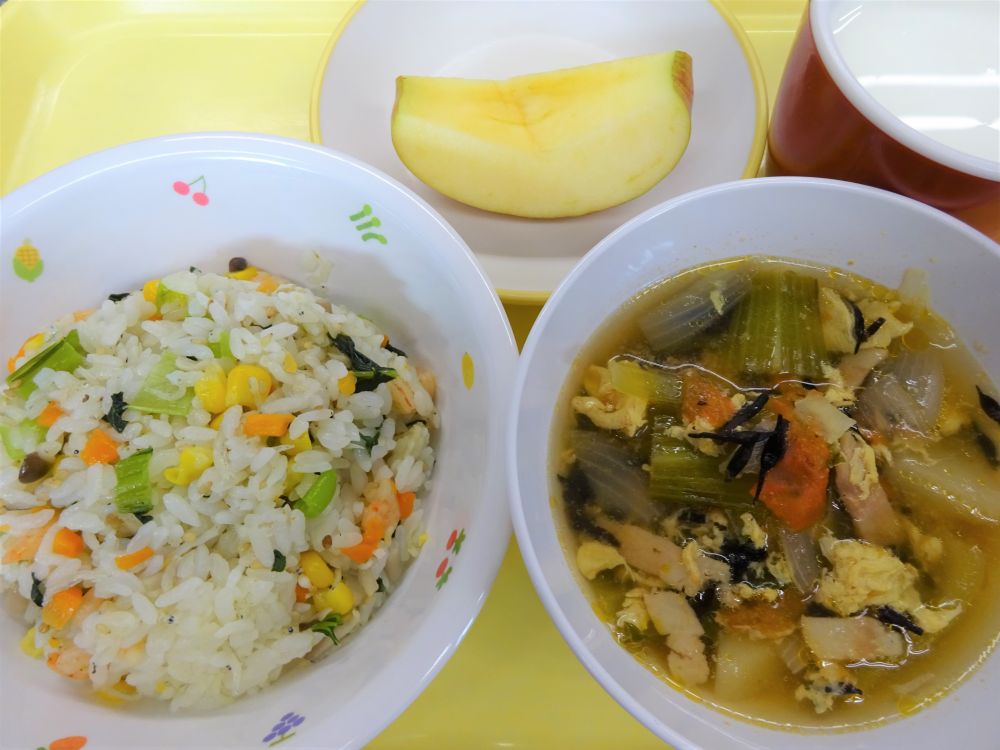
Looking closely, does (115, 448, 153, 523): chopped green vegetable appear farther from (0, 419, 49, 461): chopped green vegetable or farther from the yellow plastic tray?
the yellow plastic tray

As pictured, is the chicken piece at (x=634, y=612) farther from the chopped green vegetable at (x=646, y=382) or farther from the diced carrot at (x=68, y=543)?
the diced carrot at (x=68, y=543)

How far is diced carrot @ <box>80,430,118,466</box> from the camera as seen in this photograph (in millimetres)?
989

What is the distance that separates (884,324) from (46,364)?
1.35 m

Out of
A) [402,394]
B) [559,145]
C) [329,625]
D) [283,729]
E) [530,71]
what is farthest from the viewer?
[530,71]

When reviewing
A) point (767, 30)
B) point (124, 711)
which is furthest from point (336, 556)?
point (767, 30)

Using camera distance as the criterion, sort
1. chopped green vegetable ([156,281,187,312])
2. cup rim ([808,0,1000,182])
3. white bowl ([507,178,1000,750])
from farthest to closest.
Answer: chopped green vegetable ([156,281,187,312]) < cup rim ([808,0,1000,182]) < white bowl ([507,178,1000,750])

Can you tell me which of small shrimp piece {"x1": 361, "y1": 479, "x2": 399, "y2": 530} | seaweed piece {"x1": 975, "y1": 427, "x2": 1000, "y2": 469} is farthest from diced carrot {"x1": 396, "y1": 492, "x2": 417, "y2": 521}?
A: seaweed piece {"x1": 975, "y1": 427, "x2": 1000, "y2": 469}

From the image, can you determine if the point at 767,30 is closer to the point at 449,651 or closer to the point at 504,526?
the point at 504,526

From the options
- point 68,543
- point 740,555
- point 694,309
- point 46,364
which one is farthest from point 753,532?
point 46,364

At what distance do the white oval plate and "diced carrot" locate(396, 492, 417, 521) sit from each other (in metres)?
0.43

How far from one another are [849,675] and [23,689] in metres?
1.16

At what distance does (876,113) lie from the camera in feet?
3.12

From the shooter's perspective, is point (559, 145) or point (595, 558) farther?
point (559, 145)

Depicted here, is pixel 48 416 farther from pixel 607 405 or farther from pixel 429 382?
pixel 607 405
